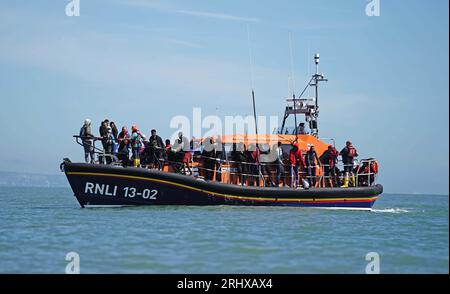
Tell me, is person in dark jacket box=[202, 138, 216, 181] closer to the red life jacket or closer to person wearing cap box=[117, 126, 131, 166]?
person wearing cap box=[117, 126, 131, 166]

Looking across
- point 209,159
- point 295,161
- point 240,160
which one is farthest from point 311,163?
point 209,159

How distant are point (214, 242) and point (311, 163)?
359 inches

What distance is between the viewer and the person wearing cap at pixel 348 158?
21125 mm

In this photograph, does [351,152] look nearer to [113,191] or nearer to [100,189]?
[113,191]

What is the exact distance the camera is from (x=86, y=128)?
18.5 meters

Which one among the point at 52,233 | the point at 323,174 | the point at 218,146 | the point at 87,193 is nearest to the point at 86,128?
the point at 87,193

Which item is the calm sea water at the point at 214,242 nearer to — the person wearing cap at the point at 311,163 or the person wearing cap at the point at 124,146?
the person wearing cap at the point at 124,146

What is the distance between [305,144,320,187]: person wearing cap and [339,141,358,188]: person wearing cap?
90cm

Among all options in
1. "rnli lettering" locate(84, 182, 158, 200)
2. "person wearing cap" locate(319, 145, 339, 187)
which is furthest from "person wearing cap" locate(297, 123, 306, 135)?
"rnli lettering" locate(84, 182, 158, 200)

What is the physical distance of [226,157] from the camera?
19953mm

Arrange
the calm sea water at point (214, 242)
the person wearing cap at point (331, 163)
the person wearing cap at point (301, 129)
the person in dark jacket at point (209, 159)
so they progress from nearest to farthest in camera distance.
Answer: the calm sea water at point (214, 242)
the person in dark jacket at point (209, 159)
the person wearing cap at point (331, 163)
the person wearing cap at point (301, 129)

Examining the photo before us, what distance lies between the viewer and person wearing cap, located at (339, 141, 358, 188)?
21125 mm

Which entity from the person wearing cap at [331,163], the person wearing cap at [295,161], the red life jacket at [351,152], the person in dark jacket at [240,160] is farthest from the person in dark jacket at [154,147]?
the red life jacket at [351,152]
